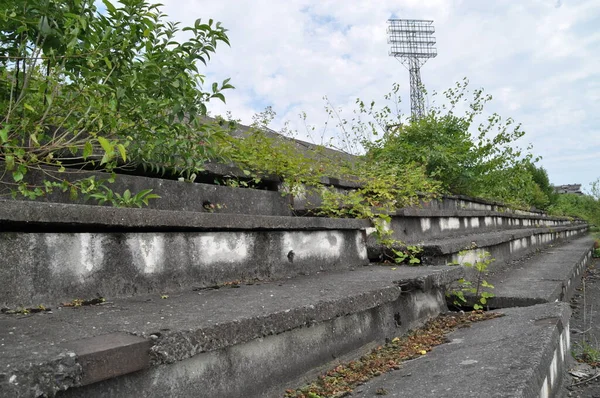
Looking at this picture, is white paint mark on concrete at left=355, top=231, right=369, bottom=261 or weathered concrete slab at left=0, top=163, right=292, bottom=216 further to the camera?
white paint mark on concrete at left=355, top=231, right=369, bottom=261

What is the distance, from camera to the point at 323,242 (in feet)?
9.18

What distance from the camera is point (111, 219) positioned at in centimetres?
163

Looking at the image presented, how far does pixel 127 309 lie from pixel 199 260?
1.75ft

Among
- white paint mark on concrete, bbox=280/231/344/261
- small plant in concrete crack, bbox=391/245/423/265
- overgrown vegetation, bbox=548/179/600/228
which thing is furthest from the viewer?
overgrown vegetation, bbox=548/179/600/228

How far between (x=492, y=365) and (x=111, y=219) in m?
1.44

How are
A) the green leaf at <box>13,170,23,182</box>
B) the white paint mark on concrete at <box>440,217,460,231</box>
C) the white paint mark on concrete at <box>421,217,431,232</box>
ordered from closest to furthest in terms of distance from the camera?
1. the green leaf at <box>13,170,23,182</box>
2. the white paint mark on concrete at <box>421,217,431,232</box>
3. the white paint mark on concrete at <box>440,217,460,231</box>

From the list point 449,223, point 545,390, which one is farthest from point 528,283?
point 545,390

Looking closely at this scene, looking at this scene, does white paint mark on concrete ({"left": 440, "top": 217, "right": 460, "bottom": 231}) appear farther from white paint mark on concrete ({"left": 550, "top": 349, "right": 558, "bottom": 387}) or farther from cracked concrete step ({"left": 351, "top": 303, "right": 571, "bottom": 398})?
white paint mark on concrete ({"left": 550, "top": 349, "right": 558, "bottom": 387})

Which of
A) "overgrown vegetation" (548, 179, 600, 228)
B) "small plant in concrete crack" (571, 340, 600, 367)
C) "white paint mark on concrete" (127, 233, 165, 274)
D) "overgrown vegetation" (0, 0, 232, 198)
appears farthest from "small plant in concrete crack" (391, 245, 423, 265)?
"overgrown vegetation" (548, 179, 600, 228)

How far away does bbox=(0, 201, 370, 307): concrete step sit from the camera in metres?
1.44

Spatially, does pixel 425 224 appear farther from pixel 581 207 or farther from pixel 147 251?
pixel 581 207

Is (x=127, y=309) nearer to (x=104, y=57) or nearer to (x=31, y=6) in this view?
(x=104, y=57)

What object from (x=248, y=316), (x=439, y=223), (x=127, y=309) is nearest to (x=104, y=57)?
(x=127, y=309)

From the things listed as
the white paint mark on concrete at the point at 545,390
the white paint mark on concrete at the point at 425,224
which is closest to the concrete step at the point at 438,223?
the white paint mark on concrete at the point at 425,224
